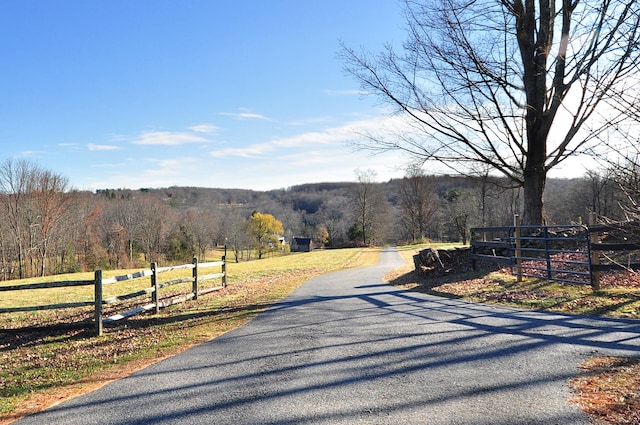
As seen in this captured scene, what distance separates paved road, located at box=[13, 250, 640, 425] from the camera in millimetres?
4219

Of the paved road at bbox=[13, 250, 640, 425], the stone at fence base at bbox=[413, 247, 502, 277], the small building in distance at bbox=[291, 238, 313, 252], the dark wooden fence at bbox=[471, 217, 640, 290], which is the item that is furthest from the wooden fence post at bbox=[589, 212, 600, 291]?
the small building in distance at bbox=[291, 238, 313, 252]

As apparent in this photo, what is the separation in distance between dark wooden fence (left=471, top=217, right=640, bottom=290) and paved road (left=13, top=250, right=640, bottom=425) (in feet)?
5.19

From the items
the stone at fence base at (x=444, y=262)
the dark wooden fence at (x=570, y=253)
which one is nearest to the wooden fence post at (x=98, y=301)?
the dark wooden fence at (x=570, y=253)

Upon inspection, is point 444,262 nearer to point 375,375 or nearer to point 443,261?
point 443,261

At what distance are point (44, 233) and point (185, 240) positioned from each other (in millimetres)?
22703

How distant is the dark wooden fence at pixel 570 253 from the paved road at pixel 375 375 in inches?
62.2

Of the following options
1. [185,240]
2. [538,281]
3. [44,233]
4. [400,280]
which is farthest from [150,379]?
[185,240]

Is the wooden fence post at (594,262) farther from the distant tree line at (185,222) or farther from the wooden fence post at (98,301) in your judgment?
the distant tree line at (185,222)

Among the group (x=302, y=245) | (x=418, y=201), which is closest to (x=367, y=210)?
(x=418, y=201)

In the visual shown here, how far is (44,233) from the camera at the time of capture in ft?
153

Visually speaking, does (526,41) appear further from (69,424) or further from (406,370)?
(69,424)

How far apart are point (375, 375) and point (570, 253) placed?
8.85 meters

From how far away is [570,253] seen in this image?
11688 mm

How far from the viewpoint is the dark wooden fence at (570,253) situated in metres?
9.30
